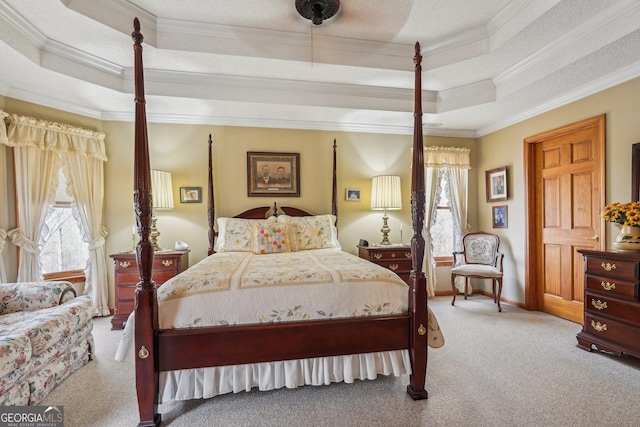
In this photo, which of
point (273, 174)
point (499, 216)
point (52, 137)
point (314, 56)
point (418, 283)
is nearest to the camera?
point (418, 283)

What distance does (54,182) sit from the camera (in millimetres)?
3219

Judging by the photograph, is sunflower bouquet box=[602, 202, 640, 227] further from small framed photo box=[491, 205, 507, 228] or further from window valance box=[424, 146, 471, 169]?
window valance box=[424, 146, 471, 169]

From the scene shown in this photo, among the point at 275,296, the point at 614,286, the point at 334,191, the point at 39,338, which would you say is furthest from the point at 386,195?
the point at 39,338

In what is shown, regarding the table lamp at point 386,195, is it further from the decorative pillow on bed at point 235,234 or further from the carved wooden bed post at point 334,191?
the decorative pillow on bed at point 235,234

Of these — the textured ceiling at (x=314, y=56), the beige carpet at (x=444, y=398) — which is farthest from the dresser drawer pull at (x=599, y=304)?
the textured ceiling at (x=314, y=56)

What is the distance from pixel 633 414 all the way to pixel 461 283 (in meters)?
2.62

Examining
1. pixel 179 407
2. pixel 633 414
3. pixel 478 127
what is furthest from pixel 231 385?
pixel 478 127

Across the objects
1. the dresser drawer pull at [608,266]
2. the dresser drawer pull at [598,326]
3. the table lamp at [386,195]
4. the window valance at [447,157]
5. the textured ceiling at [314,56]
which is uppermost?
the textured ceiling at [314,56]

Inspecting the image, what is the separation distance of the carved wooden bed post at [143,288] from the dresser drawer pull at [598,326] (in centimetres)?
348

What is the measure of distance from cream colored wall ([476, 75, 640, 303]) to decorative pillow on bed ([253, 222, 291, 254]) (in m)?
3.15

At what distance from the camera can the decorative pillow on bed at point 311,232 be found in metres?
3.51

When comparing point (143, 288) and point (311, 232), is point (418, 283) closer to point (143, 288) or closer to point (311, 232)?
point (143, 288)

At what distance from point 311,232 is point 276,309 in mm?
1855

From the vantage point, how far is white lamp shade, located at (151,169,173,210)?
136 inches
